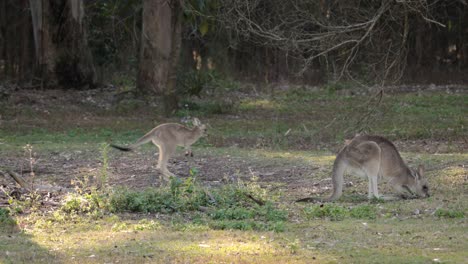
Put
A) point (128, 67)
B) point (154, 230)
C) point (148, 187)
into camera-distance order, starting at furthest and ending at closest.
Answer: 1. point (128, 67)
2. point (148, 187)
3. point (154, 230)

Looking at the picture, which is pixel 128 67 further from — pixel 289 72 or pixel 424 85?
pixel 424 85

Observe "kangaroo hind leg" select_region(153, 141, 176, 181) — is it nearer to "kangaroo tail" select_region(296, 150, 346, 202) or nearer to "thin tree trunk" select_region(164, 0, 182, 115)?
"kangaroo tail" select_region(296, 150, 346, 202)

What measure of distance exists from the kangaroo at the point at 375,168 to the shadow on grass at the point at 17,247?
11.7 ft

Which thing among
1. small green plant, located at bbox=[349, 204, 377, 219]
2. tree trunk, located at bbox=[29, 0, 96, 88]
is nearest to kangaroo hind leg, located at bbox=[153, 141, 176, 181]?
small green plant, located at bbox=[349, 204, 377, 219]

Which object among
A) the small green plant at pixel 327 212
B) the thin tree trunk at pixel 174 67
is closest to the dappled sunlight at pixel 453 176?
the small green plant at pixel 327 212

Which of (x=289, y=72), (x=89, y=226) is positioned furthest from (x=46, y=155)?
(x=289, y=72)

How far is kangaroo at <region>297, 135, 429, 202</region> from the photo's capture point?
10289 millimetres

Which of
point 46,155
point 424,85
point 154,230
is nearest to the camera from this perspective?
point 154,230

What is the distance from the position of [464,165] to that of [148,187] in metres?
4.77

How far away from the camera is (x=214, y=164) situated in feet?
44.8

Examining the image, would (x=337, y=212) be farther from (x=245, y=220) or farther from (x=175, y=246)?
(x=175, y=246)

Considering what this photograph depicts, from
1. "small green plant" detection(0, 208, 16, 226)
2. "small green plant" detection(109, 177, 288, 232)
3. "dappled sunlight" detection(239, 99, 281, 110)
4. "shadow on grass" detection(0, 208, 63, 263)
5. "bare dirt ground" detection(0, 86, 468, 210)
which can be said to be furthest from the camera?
"dappled sunlight" detection(239, 99, 281, 110)

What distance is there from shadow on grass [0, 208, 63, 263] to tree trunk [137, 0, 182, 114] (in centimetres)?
1252

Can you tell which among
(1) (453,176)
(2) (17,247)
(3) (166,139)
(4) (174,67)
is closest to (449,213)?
(1) (453,176)
